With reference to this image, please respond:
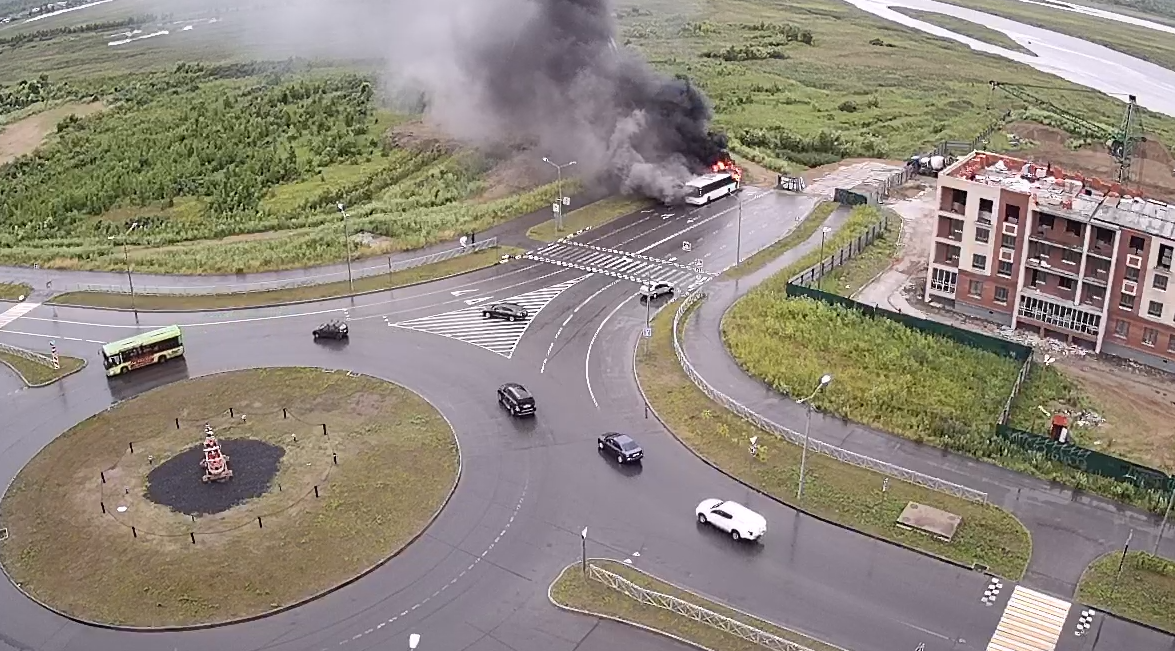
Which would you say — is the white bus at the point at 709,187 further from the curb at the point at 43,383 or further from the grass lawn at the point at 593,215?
the curb at the point at 43,383

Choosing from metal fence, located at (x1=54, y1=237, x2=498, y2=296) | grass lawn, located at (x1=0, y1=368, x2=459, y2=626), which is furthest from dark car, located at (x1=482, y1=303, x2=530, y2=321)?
metal fence, located at (x1=54, y1=237, x2=498, y2=296)

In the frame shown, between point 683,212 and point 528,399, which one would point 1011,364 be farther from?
point 683,212

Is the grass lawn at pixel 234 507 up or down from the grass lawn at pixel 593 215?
down

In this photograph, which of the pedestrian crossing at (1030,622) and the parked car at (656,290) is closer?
the pedestrian crossing at (1030,622)

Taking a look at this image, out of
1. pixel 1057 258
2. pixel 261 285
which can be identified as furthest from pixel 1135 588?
pixel 261 285

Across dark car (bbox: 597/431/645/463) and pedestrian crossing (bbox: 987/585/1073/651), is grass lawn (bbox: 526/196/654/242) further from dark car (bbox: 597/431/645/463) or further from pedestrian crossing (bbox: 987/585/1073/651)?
pedestrian crossing (bbox: 987/585/1073/651)

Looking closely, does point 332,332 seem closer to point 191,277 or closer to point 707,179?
point 191,277

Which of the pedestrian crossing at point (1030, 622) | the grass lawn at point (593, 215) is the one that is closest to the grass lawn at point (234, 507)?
the pedestrian crossing at point (1030, 622)
